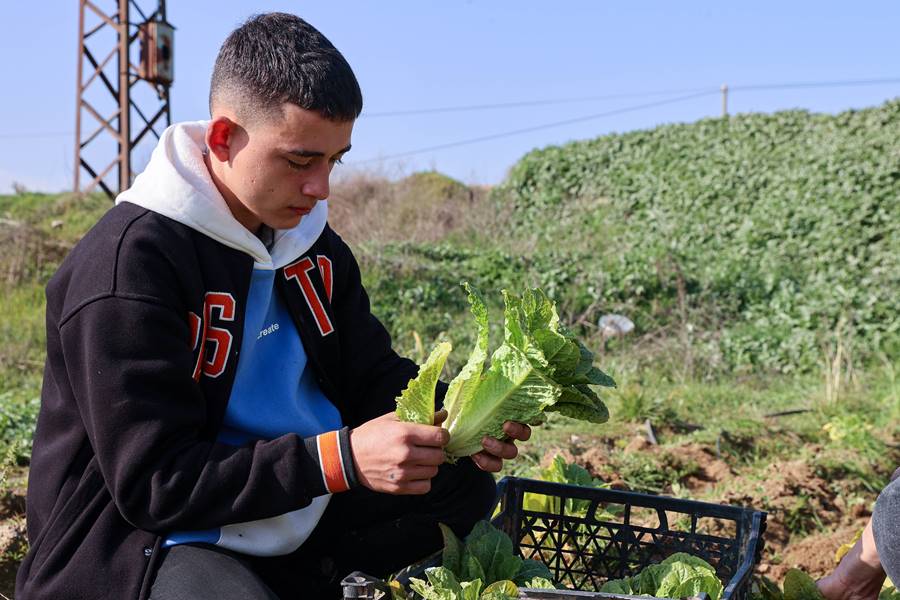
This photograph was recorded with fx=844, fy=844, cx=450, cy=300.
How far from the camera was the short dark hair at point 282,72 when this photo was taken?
204 centimetres

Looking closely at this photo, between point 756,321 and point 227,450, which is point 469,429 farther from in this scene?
point 756,321

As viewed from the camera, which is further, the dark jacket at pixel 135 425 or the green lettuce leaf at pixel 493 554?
the green lettuce leaf at pixel 493 554

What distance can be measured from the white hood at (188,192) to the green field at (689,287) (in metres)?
1.46

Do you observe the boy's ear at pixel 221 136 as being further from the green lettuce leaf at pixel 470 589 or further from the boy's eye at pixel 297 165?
the green lettuce leaf at pixel 470 589

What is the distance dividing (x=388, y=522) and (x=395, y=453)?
25.4 inches

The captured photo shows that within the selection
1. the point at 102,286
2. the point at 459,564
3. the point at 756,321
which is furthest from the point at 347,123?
the point at 756,321

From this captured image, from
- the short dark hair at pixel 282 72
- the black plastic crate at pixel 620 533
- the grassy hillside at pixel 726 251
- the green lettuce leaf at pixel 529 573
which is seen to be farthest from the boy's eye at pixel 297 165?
the grassy hillside at pixel 726 251

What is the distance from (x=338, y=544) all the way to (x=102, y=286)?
1024mm

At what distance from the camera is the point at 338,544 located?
245 cm

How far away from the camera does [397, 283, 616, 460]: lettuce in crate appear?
79.0 inches

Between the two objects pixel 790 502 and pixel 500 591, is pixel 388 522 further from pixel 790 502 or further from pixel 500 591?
pixel 790 502

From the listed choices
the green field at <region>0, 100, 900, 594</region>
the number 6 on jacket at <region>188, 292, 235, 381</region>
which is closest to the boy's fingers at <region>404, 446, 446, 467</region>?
the number 6 on jacket at <region>188, 292, 235, 381</region>

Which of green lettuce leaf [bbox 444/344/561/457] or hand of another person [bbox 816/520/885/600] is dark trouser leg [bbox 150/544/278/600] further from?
hand of another person [bbox 816/520/885/600]

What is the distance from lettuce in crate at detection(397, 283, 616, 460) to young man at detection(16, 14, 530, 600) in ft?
0.19
